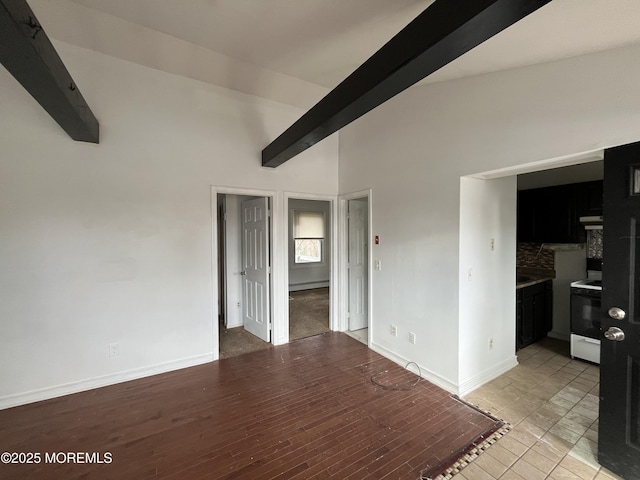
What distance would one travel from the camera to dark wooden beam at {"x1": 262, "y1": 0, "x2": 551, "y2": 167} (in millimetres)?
1035

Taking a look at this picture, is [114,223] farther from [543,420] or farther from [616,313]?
[543,420]

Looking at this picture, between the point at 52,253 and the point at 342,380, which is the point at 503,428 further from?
the point at 52,253

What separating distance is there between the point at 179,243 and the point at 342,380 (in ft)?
7.77

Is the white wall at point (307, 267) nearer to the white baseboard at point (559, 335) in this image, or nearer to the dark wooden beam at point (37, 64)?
the white baseboard at point (559, 335)

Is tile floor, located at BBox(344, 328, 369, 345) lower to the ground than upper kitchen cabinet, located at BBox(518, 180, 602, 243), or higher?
Result: lower

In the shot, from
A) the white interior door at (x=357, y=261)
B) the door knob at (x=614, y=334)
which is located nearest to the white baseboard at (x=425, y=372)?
the white interior door at (x=357, y=261)

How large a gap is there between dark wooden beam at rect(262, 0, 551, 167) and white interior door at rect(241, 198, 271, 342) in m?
1.94

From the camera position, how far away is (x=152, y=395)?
2.55 meters

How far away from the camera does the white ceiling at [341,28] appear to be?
1417mm

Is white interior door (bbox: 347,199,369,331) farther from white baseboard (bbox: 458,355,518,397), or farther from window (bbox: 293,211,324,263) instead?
window (bbox: 293,211,324,263)

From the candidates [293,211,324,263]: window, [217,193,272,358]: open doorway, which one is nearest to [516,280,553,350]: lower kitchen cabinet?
[217,193,272,358]: open doorway

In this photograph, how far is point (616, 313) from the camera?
5.40 ft

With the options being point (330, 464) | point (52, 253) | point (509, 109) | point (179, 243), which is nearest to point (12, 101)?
point (52, 253)

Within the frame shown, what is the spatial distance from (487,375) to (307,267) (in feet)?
16.6
